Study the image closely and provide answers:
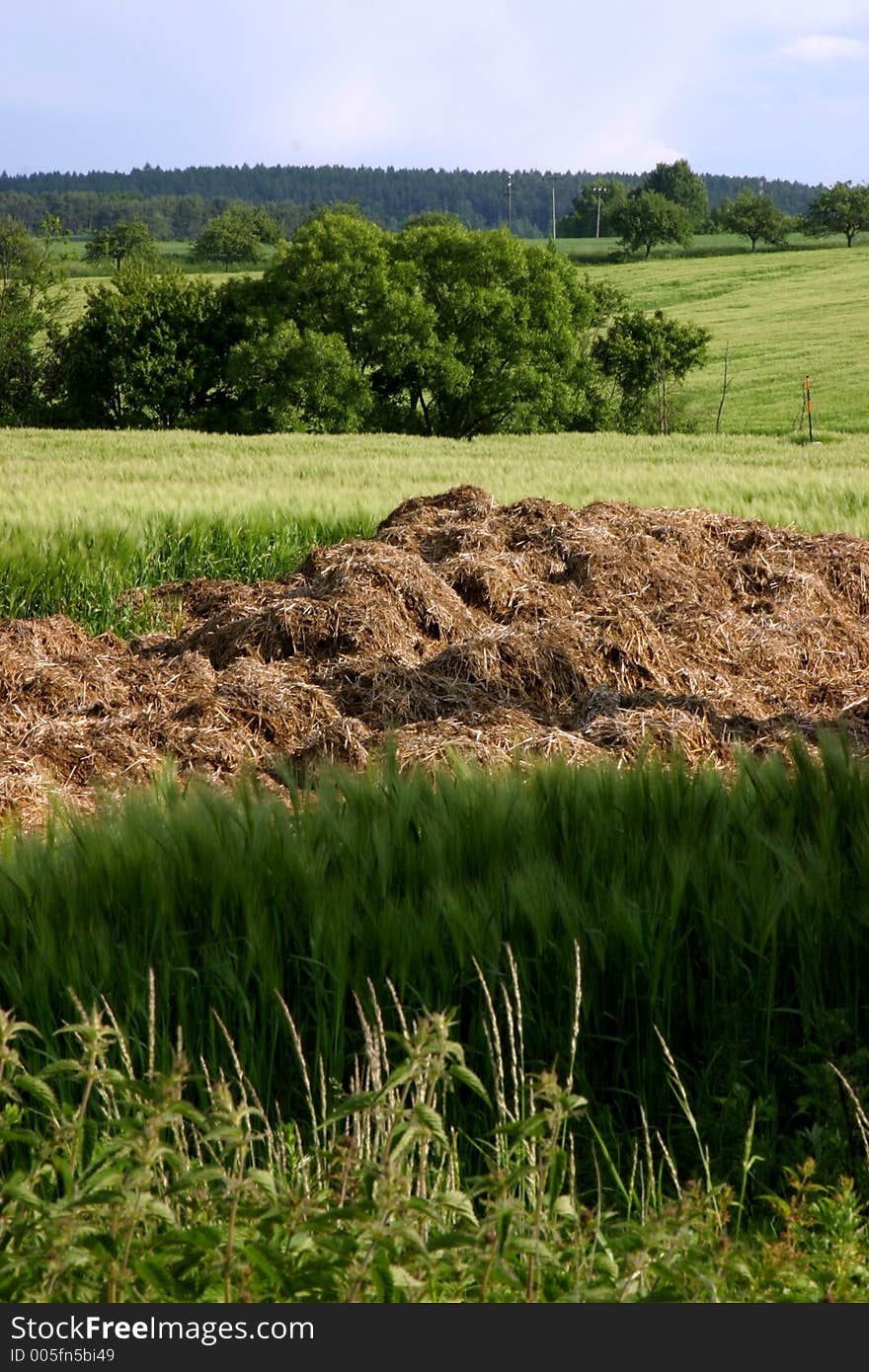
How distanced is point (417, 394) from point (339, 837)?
139ft

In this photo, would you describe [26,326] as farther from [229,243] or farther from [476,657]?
[229,243]

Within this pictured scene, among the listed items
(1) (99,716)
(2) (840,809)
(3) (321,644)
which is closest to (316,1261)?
(2) (840,809)

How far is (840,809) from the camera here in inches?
133

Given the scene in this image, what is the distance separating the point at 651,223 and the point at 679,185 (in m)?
39.9

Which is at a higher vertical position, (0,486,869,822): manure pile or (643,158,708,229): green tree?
(643,158,708,229): green tree

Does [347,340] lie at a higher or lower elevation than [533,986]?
higher

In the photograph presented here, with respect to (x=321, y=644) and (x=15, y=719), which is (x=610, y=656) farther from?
(x=15, y=719)

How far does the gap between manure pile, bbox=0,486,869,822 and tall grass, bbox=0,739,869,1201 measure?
2112mm

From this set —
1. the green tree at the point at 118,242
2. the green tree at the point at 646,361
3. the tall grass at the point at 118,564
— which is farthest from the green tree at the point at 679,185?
the tall grass at the point at 118,564

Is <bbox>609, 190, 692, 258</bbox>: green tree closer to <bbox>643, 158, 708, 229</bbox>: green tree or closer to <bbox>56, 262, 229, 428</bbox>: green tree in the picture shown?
<bbox>643, 158, 708, 229</bbox>: green tree

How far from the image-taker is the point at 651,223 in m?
94.3

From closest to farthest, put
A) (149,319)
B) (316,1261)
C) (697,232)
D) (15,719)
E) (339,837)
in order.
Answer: (316,1261) → (339,837) → (15,719) → (149,319) → (697,232)

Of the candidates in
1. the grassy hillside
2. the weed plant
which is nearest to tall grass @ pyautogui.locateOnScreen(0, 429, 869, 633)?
A: the weed plant

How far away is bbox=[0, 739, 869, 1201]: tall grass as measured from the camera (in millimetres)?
2936
